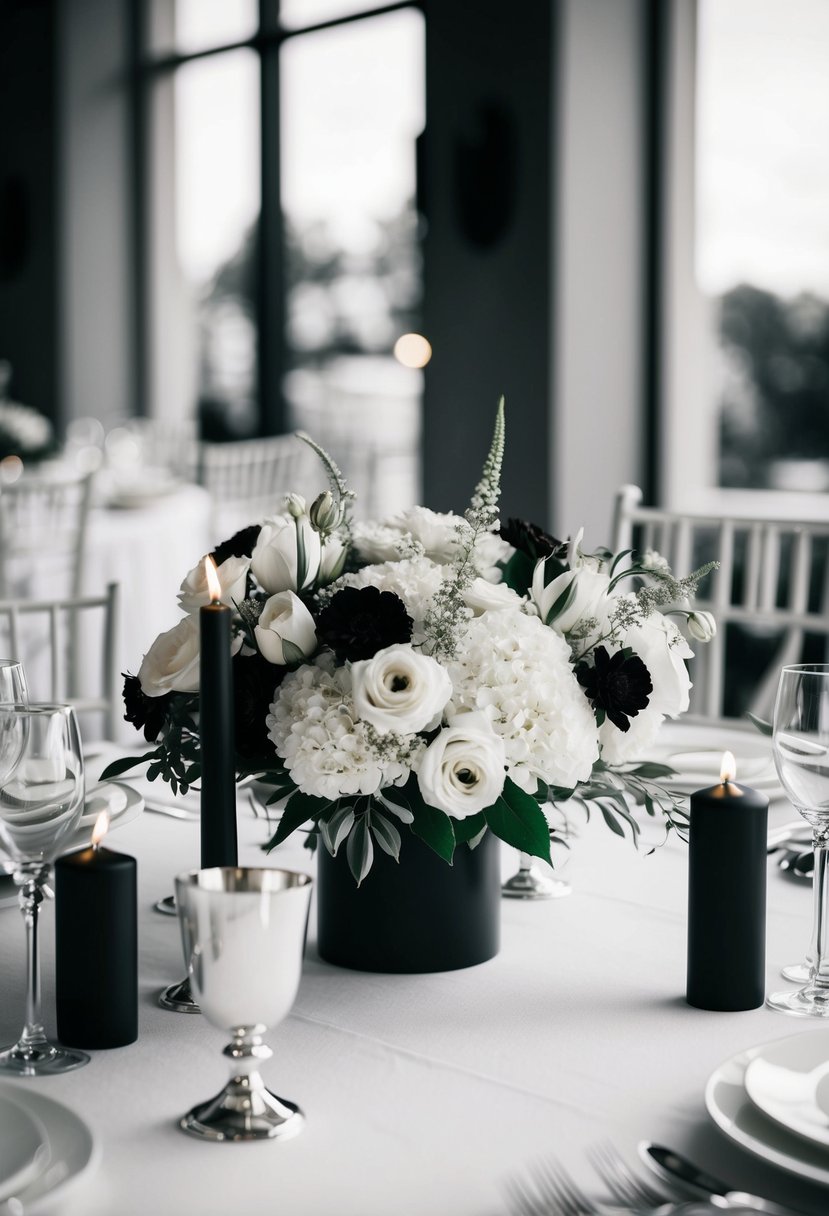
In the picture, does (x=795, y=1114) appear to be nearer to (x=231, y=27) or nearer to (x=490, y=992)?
(x=490, y=992)

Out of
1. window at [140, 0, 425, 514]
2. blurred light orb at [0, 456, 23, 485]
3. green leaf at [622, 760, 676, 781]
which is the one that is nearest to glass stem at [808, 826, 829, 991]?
green leaf at [622, 760, 676, 781]

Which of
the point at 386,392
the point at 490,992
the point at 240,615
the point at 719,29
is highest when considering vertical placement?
the point at 719,29

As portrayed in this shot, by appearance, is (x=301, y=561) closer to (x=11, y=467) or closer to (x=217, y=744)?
(x=217, y=744)

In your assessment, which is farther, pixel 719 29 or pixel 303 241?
pixel 303 241

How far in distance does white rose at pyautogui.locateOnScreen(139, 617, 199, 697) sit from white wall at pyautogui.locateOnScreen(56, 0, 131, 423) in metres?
5.53

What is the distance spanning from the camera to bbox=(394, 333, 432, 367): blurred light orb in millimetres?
4389

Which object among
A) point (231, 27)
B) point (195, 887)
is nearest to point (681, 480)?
point (231, 27)

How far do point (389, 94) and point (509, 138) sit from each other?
4.21ft

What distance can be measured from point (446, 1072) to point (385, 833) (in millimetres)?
161

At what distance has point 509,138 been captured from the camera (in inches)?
155

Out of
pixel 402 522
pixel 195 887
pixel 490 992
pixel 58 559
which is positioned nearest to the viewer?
pixel 195 887

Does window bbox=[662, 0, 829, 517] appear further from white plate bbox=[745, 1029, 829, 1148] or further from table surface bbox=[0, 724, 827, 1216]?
white plate bbox=[745, 1029, 829, 1148]

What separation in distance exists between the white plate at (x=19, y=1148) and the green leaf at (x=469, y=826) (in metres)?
0.33

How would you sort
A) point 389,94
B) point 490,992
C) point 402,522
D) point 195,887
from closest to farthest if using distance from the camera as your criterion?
point 195,887 → point 490,992 → point 402,522 → point 389,94
